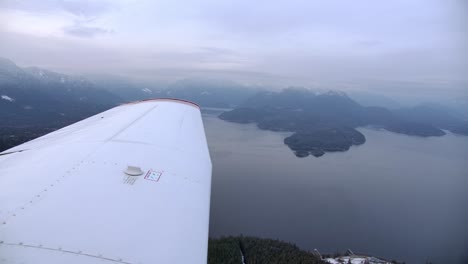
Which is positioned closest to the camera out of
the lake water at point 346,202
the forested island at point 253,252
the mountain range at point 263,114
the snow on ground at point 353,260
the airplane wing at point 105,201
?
the airplane wing at point 105,201

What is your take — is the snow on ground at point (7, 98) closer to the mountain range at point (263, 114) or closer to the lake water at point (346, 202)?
the mountain range at point (263, 114)

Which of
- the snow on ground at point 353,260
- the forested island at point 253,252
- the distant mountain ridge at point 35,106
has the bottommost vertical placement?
the snow on ground at point 353,260

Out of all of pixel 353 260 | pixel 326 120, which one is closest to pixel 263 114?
pixel 326 120

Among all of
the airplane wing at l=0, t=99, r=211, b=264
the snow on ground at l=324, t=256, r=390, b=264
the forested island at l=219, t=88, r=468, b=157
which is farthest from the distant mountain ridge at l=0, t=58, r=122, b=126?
the airplane wing at l=0, t=99, r=211, b=264

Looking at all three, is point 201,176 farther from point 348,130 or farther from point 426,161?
point 348,130

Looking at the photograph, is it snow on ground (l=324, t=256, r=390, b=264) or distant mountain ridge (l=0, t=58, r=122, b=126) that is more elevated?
distant mountain ridge (l=0, t=58, r=122, b=126)

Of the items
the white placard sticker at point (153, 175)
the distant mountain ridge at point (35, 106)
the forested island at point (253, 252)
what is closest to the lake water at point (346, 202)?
the forested island at point (253, 252)

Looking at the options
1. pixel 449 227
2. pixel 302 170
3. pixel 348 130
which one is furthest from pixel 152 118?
pixel 348 130

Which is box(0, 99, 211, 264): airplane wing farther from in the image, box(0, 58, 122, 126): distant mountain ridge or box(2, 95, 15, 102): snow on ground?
box(2, 95, 15, 102): snow on ground
